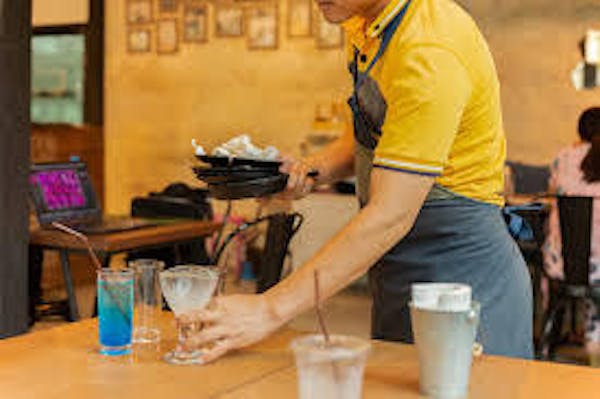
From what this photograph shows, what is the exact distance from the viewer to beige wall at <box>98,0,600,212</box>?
767 centimetres

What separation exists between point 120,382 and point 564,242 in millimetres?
3701

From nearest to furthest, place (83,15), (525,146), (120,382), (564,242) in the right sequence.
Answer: (120,382) → (564,242) → (525,146) → (83,15)

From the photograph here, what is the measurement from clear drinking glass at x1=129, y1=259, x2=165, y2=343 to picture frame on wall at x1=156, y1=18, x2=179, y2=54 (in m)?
7.45

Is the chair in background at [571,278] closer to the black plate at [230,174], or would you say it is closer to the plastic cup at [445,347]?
the black plate at [230,174]

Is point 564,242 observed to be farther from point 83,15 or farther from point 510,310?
point 83,15

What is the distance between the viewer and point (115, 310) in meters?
1.86

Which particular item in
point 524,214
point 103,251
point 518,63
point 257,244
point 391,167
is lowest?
point 257,244

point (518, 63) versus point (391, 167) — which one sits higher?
point (518, 63)

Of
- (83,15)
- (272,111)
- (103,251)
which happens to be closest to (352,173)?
(103,251)

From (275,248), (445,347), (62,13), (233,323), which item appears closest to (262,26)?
(62,13)

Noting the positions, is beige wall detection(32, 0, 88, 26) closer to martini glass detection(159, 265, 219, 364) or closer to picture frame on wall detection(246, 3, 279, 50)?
picture frame on wall detection(246, 3, 279, 50)

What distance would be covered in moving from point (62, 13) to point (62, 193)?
486 centimetres

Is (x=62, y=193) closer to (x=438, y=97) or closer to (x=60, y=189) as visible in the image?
(x=60, y=189)

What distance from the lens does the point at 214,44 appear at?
9016mm
